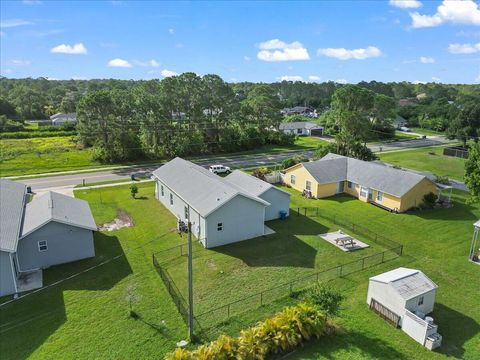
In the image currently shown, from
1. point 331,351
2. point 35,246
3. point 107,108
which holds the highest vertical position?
point 107,108

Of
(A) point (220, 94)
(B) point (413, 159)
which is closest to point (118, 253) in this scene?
(A) point (220, 94)

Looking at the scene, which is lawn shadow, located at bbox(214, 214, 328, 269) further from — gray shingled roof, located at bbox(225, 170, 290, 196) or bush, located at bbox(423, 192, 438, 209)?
bush, located at bbox(423, 192, 438, 209)

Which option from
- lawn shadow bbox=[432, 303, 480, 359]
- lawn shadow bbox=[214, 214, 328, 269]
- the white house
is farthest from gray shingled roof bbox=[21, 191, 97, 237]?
lawn shadow bbox=[432, 303, 480, 359]

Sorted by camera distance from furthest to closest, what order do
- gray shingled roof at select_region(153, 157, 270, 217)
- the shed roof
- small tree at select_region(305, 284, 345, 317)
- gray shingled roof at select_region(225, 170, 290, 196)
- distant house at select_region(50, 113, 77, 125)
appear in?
distant house at select_region(50, 113, 77, 125) < gray shingled roof at select_region(225, 170, 290, 196) < gray shingled roof at select_region(153, 157, 270, 217) < the shed roof < small tree at select_region(305, 284, 345, 317)

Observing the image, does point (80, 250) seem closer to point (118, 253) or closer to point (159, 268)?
point (118, 253)

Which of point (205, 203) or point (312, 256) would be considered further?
point (205, 203)

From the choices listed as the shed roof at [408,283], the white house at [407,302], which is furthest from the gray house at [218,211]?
the shed roof at [408,283]

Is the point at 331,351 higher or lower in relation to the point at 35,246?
lower
